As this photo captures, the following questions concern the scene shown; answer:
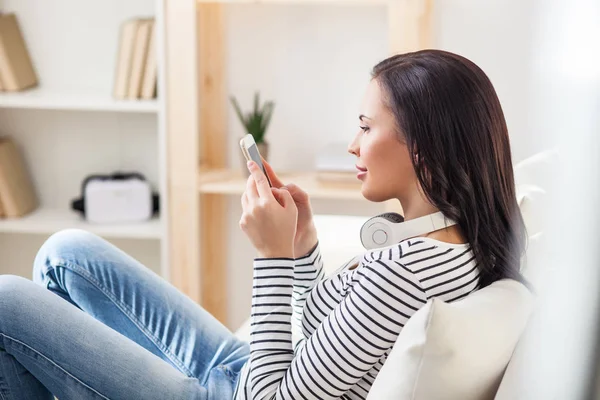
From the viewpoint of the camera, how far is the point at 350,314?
95 cm

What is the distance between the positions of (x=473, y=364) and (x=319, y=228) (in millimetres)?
1053

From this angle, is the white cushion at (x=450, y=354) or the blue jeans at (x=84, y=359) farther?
the blue jeans at (x=84, y=359)

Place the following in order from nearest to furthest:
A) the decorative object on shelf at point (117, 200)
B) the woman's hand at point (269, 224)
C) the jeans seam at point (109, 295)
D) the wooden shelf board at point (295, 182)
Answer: the woman's hand at point (269, 224)
the jeans seam at point (109, 295)
the wooden shelf board at point (295, 182)
the decorative object on shelf at point (117, 200)

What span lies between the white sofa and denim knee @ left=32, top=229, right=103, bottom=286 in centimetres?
73

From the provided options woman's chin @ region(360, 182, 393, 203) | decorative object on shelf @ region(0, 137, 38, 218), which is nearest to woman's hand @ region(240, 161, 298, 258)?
woman's chin @ region(360, 182, 393, 203)

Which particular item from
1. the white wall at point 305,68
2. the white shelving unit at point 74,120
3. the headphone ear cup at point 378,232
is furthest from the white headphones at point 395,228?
the white shelving unit at point 74,120

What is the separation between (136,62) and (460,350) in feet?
5.93

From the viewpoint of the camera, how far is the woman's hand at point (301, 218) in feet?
3.97

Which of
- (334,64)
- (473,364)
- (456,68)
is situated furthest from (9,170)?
(473,364)

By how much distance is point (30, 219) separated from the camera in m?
2.54

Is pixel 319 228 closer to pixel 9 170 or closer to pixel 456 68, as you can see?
pixel 456 68

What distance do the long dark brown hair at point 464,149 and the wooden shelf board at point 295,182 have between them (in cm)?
117

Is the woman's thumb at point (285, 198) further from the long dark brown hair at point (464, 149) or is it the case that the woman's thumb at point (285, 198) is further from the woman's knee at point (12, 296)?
the woman's knee at point (12, 296)

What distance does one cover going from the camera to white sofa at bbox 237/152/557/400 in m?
0.77
